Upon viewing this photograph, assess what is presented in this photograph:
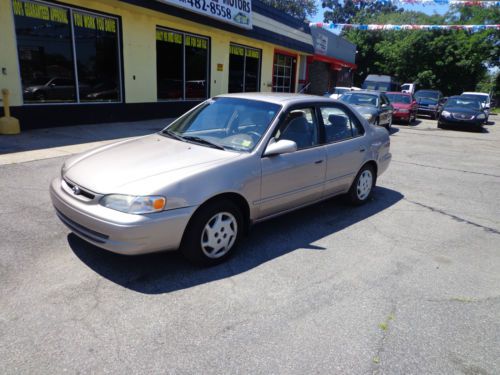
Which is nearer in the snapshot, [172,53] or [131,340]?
[131,340]

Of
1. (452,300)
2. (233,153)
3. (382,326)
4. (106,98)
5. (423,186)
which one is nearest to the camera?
(382,326)

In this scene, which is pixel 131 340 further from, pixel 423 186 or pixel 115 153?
pixel 423 186

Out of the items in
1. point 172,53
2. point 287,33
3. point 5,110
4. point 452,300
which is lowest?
point 452,300

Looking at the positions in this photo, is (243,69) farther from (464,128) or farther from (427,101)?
(427,101)

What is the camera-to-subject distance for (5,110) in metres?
8.65

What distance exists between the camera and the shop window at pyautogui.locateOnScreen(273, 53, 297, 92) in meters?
20.4

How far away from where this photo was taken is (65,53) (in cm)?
1007

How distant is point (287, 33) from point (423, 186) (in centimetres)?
1442

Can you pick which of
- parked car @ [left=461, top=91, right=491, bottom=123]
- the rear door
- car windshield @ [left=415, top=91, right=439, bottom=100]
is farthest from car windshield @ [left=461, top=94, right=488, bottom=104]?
the rear door

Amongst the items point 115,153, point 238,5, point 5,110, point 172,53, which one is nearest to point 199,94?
point 172,53

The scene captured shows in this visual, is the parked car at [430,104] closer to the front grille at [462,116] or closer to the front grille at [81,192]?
the front grille at [462,116]

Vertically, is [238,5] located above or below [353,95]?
above

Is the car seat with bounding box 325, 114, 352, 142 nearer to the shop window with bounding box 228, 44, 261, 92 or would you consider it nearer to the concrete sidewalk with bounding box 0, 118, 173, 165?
the concrete sidewalk with bounding box 0, 118, 173, 165

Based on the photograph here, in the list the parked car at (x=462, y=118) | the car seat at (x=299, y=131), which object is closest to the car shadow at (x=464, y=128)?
the parked car at (x=462, y=118)
